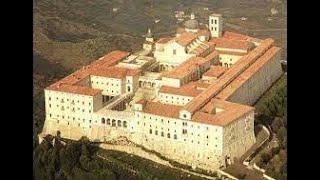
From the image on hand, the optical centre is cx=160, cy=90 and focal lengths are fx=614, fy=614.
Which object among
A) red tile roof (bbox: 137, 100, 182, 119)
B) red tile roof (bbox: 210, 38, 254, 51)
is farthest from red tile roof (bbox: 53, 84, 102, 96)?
red tile roof (bbox: 210, 38, 254, 51)

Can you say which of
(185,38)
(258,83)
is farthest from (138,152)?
(185,38)

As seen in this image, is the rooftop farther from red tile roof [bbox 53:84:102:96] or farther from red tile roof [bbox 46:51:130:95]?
red tile roof [bbox 46:51:130:95]

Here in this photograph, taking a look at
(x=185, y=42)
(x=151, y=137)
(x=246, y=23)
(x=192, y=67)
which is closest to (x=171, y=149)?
(x=151, y=137)

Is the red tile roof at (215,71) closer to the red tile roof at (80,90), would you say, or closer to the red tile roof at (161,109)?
the red tile roof at (161,109)

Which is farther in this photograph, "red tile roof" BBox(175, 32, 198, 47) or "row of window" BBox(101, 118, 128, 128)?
"red tile roof" BBox(175, 32, 198, 47)

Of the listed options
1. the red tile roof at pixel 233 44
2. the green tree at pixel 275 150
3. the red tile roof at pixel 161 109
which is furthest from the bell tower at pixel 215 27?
the green tree at pixel 275 150

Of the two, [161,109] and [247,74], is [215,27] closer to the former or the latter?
[247,74]

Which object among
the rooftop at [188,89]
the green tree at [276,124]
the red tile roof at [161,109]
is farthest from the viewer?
the green tree at [276,124]

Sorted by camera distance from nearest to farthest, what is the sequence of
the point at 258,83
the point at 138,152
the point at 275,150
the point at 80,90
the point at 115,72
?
1. the point at 275,150
2. the point at 138,152
3. the point at 80,90
4. the point at 115,72
5. the point at 258,83
